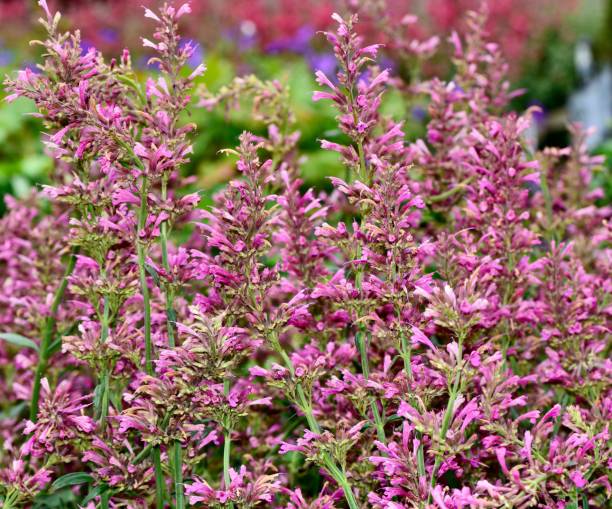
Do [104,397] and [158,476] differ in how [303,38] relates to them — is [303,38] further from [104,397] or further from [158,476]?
[158,476]

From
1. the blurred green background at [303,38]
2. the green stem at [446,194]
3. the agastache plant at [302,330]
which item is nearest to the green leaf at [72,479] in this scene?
the agastache plant at [302,330]

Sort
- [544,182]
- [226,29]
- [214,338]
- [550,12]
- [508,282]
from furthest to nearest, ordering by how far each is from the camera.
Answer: [550,12], [226,29], [544,182], [508,282], [214,338]

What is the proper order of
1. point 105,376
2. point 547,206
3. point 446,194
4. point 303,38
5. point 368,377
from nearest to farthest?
point 368,377 → point 105,376 → point 446,194 → point 547,206 → point 303,38

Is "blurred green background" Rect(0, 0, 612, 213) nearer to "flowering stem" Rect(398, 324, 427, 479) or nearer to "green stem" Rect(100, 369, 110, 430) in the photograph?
"green stem" Rect(100, 369, 110, 430)

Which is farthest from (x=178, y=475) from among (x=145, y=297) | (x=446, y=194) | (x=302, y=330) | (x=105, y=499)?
(x=446, y=194)

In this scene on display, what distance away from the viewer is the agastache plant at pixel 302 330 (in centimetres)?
135

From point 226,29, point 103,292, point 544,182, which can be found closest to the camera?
point 103,292

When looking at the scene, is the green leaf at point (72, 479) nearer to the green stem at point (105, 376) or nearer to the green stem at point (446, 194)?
the green stem at point (105, 376)

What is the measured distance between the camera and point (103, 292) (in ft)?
4.96

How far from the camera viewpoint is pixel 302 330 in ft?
5.49

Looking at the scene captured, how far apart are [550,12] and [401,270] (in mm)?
14743

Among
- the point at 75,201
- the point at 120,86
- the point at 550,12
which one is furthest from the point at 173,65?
the point at 550,12

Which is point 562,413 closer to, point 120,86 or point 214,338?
point 214,338

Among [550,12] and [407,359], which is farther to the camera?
[550,12]
